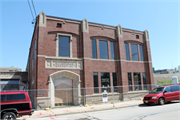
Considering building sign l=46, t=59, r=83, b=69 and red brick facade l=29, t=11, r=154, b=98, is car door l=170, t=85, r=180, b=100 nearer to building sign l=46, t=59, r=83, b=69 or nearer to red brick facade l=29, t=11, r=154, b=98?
red brick facade l=29, t=11, r=154, b=98

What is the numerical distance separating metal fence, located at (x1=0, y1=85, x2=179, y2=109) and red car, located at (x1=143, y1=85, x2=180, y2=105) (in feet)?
11.1

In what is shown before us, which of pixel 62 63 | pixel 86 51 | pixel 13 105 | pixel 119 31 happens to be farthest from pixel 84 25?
pixel 13 105

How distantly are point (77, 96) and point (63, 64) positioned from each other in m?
3.78

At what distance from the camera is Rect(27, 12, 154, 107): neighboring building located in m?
14.5

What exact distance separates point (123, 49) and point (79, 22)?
689 centimetres

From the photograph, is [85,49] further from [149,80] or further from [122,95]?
[149,80]

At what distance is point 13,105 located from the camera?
8656 millimetres

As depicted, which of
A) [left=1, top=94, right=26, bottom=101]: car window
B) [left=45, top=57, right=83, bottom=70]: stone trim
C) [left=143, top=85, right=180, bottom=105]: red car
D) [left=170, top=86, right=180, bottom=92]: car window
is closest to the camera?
[left=1, top=94, right=26, bottom=101]: car window

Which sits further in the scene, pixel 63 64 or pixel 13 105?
pixel 63 64

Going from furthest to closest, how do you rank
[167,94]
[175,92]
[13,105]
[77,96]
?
[77,96], [175,92], [167,94], [13,105]

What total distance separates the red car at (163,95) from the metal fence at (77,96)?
3.40 metres

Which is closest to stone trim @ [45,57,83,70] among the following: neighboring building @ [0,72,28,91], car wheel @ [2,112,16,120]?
car wheel @ [2,112,16,120]

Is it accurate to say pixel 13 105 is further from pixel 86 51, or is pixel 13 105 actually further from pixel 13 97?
pixel 86 51

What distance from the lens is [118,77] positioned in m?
18.3
